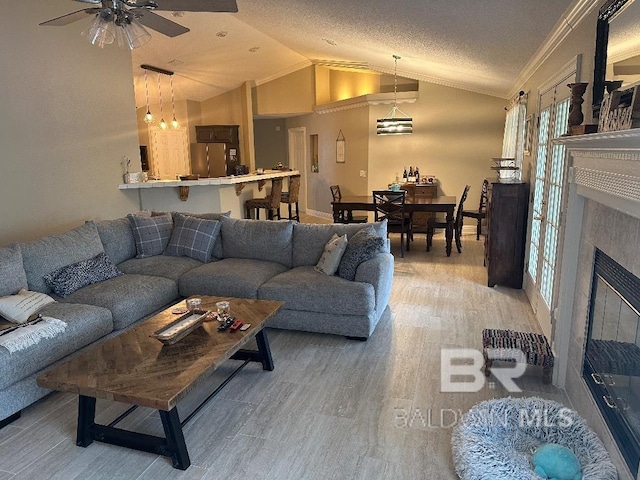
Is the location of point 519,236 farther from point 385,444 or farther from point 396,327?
point 385,444

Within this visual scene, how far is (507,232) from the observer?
15.2ft

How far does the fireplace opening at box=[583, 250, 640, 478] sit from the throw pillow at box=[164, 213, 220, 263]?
326 centimetres

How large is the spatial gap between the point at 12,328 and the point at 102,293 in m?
0.77

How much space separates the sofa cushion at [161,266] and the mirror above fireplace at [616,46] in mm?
3379

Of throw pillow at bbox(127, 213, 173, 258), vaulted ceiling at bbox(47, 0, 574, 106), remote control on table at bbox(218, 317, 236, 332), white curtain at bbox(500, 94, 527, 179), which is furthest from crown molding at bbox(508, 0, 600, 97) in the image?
throw pillow at bbox(127, 213, 173, 258)

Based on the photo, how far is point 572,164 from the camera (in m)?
2.63

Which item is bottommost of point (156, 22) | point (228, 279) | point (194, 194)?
point (228, 279)

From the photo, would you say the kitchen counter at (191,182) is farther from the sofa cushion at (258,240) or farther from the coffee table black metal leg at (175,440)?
the coffee table black metal leg at (175,440)

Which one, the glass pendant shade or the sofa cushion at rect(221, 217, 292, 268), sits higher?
the glass pendant shade

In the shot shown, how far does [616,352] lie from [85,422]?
269cm

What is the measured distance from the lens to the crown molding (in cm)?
257

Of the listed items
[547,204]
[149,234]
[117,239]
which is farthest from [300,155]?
[547,204]

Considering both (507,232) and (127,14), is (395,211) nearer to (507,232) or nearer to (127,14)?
(507,232)

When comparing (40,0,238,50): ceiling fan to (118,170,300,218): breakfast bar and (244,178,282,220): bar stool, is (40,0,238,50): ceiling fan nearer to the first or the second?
(118,170,300,218): breakfast bar
